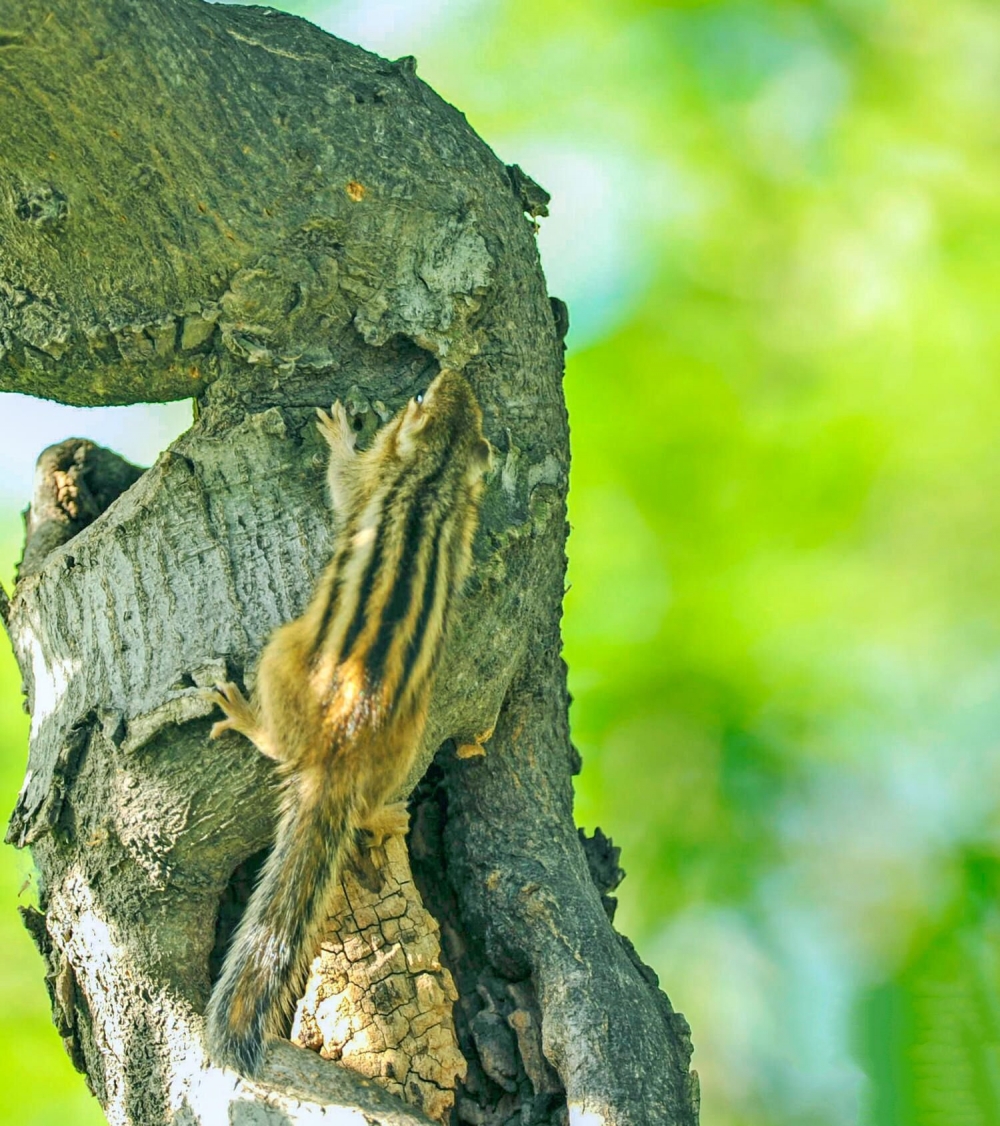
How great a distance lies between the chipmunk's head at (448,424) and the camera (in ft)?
11.6

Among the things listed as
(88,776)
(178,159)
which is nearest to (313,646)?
(88,776)

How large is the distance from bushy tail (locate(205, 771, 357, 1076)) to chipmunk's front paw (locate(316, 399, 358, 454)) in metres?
0.97

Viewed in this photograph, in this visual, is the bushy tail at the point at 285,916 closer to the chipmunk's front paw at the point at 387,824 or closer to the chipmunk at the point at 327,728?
the chipmunk at the point at 327,728

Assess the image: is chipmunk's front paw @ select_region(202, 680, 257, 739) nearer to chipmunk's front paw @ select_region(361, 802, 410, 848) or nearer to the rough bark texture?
the rough bark texture

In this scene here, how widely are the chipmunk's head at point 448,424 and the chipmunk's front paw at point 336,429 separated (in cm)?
18

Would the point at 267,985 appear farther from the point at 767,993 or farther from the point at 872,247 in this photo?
the point at 872,247

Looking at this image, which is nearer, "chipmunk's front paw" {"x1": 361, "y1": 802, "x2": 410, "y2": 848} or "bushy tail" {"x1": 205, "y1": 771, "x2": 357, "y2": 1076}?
"bushy tail" {"x1": 205, "y1": 771, "x2": 357, "y2": 1076}

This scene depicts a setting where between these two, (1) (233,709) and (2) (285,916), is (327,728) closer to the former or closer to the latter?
(1) (233,709)

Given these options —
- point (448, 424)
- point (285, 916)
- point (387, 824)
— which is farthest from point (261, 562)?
point (285, 916)

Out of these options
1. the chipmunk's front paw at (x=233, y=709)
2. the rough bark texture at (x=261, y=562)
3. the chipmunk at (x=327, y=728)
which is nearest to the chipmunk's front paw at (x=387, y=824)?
the chipmunk at (x=327, y=728)

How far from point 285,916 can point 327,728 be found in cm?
48

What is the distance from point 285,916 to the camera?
120 inches

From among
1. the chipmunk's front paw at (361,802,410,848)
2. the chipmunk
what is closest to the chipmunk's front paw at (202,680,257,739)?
the chipmunk

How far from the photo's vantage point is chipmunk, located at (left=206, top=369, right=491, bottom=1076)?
302 centimetres
